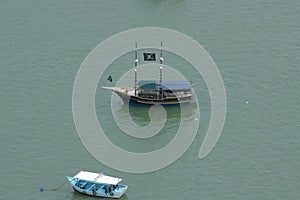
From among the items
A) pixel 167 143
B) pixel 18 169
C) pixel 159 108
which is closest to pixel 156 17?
pixel 159 108

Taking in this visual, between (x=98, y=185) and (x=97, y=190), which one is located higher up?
(x=98, y=185)

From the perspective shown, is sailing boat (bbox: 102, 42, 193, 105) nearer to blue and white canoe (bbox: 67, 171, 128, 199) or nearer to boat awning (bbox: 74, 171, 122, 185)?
boat awning (bbox: 74, 171, 122, 185)

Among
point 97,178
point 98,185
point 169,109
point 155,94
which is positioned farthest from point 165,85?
point 98,185

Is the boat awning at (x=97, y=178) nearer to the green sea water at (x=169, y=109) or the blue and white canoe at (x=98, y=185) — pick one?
the blue and white canoe at (x=98, y=185)

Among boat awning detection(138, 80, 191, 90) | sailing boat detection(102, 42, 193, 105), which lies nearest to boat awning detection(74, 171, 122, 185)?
sailing boat detection(102, 42, 193, 105)

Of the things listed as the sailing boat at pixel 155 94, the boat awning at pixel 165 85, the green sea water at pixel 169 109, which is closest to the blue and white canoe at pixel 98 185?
the green sea water at pixel 169 109

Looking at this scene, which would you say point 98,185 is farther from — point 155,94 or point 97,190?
point 155,94

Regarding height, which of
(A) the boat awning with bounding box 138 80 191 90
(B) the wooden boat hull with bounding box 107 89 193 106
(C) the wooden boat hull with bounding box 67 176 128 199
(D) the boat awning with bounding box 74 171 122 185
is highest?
(A) the boat awning with bounding box 138 80 191 90
